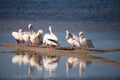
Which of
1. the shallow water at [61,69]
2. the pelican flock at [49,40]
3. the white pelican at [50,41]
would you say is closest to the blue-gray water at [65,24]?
the shallow water at [61,69]

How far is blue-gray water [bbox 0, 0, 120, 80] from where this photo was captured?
11000 mm

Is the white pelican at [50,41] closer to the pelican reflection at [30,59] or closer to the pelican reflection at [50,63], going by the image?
the pelican reflection at [30,59]

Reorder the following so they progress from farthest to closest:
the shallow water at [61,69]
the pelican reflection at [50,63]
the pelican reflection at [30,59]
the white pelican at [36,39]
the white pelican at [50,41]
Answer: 1. the white pelican at [36,39]
2. the white pelican at [50,41]
3. the pelican reflection at [30,59]
4. the pelican reflection at [50,63]
5. the shallow water at [61,69]

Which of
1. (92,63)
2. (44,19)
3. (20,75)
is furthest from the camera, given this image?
(44,19)

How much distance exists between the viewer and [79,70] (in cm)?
1126

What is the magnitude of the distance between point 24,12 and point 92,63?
41.5 ft

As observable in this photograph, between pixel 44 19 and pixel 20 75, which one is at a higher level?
pixel 44 19

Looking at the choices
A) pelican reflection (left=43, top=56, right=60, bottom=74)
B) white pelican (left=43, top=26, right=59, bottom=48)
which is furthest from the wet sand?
pelican reflection (left=43, top=56, right=60, bottom=74)

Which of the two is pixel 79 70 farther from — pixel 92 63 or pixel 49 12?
pixel 49 12

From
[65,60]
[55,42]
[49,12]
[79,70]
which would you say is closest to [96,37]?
[55,42]

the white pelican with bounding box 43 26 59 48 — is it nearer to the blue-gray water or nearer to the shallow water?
the shallow water

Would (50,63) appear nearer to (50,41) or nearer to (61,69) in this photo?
(61,69)

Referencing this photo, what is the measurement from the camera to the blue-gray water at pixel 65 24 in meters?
11.0

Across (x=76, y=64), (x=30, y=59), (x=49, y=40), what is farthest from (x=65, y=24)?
(x=76, y=64)
